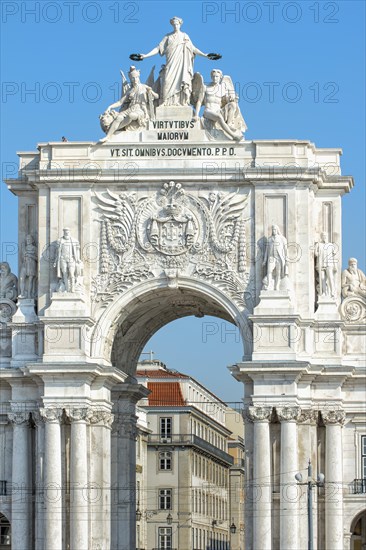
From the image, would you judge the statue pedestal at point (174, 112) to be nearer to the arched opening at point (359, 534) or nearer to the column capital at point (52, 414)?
the column capital at point (52, 414)

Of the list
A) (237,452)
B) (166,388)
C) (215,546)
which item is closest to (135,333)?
(166,388)

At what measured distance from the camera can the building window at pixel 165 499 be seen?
119500 mm

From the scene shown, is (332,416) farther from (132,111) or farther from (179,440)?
(179,440)

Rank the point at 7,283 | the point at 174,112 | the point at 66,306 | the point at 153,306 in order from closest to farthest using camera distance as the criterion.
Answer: the point at 66,306
the point at 174,112
the point at 7,283
the point at 153,306

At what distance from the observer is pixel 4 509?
80562 millimetres

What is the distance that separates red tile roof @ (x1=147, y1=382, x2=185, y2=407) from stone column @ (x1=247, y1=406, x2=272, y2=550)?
1702 inches

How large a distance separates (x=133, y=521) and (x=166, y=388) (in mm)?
39679

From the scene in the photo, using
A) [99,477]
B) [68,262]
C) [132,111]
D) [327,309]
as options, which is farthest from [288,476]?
[132,111]

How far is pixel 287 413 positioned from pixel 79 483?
7.53m

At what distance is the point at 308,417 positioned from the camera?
78812 mm

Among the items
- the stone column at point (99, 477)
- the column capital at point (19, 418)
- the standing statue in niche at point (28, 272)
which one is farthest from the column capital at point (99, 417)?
the standing statue in niche at point (28, 272)

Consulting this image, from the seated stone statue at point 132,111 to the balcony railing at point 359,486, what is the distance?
14.6 metres

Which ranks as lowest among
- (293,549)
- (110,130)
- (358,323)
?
(293,549)

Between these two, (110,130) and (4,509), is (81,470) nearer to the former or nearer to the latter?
(4,509)
